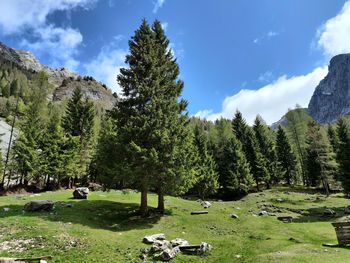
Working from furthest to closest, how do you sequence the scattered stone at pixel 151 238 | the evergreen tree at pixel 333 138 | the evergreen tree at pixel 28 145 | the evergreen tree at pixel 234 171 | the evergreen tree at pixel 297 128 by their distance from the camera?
1. the evergreen tree at pixel 333 138
2. the evergreen tree at pixel 297 128
3. the evergreen tree at pixel 234 171
4. the evergreen tree at pixel 28 145
5. the scattered stone at pixel 151 238

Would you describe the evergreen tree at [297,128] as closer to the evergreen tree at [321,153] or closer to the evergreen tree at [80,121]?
the evergreen tree at [321,153]

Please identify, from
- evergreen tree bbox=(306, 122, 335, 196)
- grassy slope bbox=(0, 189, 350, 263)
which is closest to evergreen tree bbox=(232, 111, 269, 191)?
evergreen tree bbox=(306, 122, 335, 196)

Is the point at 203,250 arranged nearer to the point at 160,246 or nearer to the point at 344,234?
the point at 160,246

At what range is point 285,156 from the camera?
72.6m

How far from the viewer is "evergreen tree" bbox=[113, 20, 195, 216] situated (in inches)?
955

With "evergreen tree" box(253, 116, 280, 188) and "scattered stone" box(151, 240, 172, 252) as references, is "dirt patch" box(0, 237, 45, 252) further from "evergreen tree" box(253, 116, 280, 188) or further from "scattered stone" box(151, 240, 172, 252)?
"evergreen tree" box(253, 116, 280, 188)

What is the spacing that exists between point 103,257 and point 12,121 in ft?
148

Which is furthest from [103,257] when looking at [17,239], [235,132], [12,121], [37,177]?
[235,132]

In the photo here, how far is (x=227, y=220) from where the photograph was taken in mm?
26562

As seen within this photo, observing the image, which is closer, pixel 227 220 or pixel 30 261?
pixel 30 261

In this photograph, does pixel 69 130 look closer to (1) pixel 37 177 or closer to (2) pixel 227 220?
(1) pixel 37 177

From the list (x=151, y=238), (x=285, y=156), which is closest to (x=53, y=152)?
(x=151, y=238)

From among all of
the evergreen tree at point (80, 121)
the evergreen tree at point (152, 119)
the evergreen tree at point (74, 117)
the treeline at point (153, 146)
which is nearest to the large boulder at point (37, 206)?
the treeline at point (153, 146)

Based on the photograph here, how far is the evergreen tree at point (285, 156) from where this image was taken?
7189 centimetres
